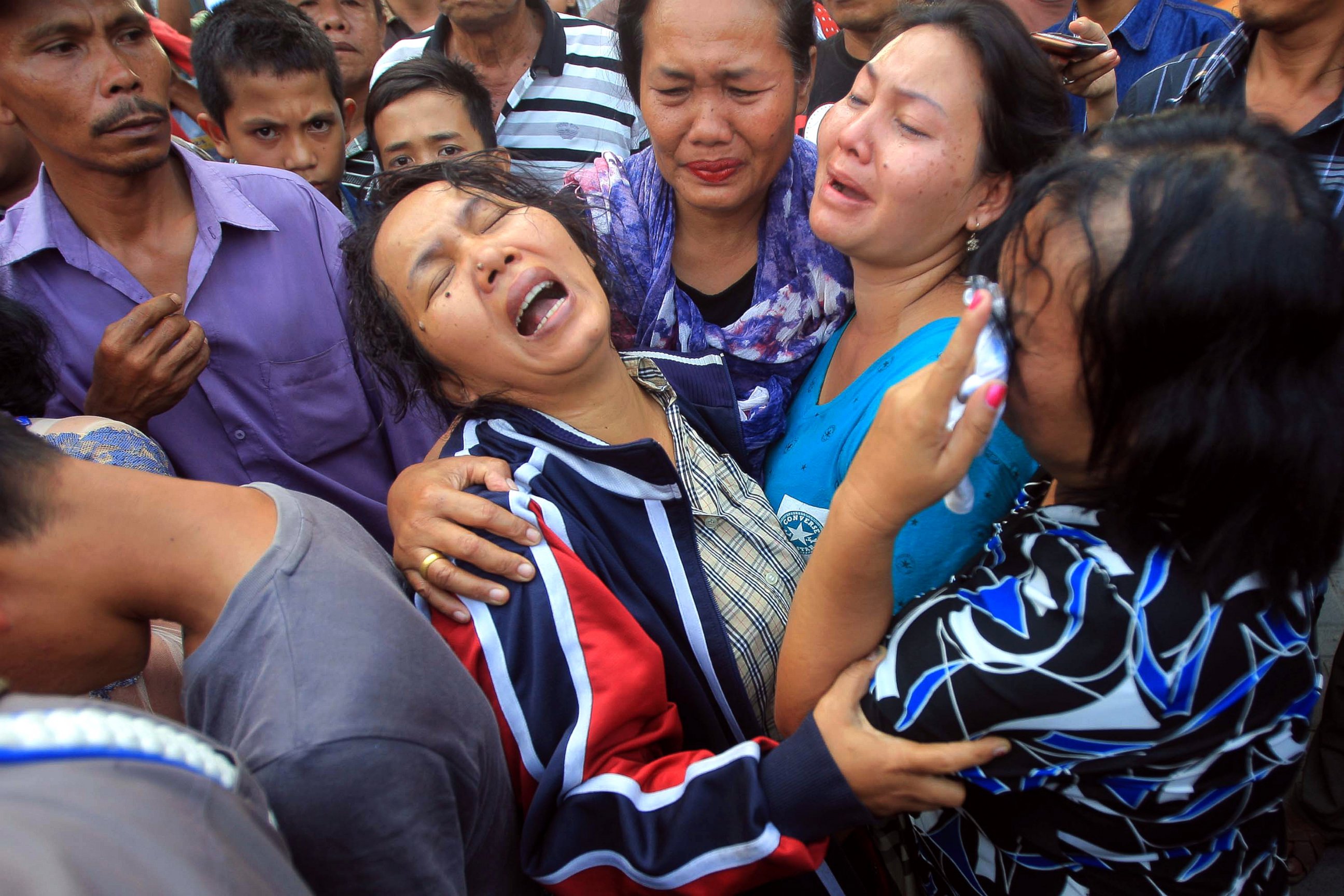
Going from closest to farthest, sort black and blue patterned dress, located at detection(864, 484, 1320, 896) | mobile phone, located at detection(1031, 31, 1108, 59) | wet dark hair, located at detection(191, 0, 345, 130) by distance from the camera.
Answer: black and blue patterned dress, located at detection(864, 484, 1320, 896)
mobile phone, located at detection(1031, 31, 1108, 59)
wet dark hair, located at detection(191, 0, 345, 130)

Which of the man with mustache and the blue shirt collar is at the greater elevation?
the blue shirt collar

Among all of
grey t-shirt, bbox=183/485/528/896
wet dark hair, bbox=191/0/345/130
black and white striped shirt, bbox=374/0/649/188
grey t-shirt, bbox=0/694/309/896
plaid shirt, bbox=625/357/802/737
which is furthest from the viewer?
black and white striped shirt, bbox=374/0/649/188

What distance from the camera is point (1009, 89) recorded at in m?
1.64

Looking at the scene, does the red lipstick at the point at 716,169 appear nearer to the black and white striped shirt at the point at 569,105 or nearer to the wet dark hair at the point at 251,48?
the black and white striped shirt at the point at 569,105

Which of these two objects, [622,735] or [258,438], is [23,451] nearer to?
[622,735]

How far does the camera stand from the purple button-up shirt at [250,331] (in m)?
2.29

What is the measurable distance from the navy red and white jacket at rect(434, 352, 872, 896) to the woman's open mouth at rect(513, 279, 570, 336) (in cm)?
32

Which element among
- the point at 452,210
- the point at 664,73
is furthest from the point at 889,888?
the point at 664,73

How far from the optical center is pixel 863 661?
1.25m

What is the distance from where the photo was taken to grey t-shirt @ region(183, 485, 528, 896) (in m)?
0.91

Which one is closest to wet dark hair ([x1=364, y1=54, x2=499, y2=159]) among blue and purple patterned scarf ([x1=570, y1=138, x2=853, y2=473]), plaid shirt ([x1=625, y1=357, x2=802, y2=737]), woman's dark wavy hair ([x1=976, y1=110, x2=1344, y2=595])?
blue and purple patterned scarf ([x1=570, y1=138, x2=853, y2=473])

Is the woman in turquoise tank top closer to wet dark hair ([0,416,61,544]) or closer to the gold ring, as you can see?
the gold ring

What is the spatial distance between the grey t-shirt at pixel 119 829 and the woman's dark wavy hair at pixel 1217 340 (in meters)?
1.04

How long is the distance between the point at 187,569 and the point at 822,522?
1.17m
